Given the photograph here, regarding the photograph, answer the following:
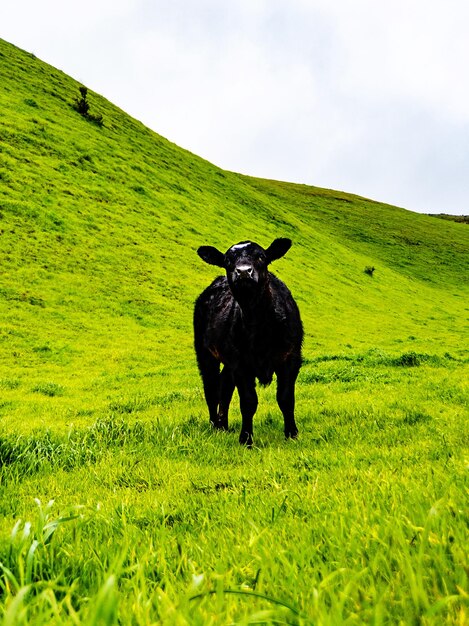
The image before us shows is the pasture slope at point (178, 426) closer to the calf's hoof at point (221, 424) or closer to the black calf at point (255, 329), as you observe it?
the calf's hoof at point (221, 424)

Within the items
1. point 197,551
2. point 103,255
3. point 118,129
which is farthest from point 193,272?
point 197,551

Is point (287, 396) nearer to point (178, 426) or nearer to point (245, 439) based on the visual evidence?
point (245, 439)

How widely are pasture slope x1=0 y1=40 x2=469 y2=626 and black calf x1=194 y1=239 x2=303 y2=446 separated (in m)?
0.65

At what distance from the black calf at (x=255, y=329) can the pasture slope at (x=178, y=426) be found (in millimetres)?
648

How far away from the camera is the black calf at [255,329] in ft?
17.5

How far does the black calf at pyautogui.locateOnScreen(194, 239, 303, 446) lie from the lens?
210 inches

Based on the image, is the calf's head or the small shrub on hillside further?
the small shrub on hillside

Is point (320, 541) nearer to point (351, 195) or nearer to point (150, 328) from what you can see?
point (150, 328)

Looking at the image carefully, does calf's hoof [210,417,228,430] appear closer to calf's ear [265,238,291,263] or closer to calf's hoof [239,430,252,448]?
calf's hoof [239,430,252,448]

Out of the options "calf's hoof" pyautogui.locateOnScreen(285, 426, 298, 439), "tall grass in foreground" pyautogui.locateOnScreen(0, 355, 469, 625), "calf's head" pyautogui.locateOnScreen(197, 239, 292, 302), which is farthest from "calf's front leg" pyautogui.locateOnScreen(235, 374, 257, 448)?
"calf's head" pyautogui.locateOnScreen(197, 239, 292, 302)

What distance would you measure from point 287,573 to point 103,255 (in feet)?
87.4

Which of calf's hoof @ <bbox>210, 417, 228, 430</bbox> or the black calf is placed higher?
the black calf

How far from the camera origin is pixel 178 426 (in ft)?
21.6

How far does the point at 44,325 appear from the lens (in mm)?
19609
